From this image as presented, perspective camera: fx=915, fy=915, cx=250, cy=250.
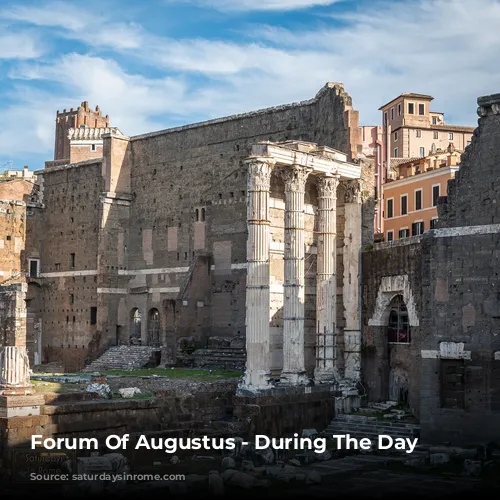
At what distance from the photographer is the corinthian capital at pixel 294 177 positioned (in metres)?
26.8

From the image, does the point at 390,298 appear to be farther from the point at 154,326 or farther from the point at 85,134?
the point at 85,134

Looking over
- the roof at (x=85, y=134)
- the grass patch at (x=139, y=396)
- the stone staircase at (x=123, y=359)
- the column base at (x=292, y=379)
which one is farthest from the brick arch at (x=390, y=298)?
the roof at (x=85, y=134)

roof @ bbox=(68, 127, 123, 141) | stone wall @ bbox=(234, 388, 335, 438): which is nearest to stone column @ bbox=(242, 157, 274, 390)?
stone wall @ bbox=(234, 388, 335, 438)

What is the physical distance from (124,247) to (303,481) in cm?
2600

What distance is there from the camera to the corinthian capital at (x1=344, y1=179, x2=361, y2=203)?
2928cm

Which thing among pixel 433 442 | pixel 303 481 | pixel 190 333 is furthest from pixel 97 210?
pixel 303 481

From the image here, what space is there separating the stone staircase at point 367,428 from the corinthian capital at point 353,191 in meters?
6.92

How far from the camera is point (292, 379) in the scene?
26469 millimetres

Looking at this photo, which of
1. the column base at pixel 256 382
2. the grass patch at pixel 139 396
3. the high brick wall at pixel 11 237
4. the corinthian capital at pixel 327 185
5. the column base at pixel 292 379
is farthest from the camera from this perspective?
the high brick wall at pixel 11 237

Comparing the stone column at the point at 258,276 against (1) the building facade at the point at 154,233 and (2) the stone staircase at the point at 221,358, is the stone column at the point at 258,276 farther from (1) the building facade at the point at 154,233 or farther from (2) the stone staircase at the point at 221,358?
(2) the stone staircase at the point at 221,358

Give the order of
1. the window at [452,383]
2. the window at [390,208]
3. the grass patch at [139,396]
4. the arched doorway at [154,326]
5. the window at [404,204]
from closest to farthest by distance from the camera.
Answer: the grass patch at [139,396]
the window at [452,383]
the arched doorway at [154,326]
the window at [404,204]
the window at [390,208]

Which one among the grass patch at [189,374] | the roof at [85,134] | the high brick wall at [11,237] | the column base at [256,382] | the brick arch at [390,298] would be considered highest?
the roof at [85,134]

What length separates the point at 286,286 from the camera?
26656 millimetres

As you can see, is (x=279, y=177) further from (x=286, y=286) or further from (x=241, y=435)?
(x=241, y=435)
